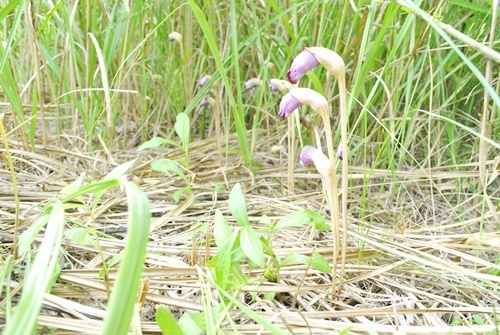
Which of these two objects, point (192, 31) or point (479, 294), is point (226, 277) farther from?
point (192, 31)

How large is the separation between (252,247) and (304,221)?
0.47ft

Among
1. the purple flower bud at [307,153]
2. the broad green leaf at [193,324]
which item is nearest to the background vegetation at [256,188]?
the broad green leaf at [193,324]

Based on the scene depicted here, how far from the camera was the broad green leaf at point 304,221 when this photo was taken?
814mm

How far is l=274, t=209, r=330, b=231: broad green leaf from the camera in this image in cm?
81

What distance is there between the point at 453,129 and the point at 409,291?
2.35 feet

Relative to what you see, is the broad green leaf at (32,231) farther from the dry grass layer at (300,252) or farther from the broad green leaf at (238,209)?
the broad green leaf at (238,209)

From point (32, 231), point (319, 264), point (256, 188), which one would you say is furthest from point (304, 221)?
point (256, 188)

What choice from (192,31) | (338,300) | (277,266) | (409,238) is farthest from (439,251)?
(192,31)

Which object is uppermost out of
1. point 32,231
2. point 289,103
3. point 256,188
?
point 289,103

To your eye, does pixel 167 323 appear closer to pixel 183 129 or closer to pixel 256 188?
pixel 183 129

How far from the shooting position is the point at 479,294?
846 millimetres

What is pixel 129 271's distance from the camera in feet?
1.32

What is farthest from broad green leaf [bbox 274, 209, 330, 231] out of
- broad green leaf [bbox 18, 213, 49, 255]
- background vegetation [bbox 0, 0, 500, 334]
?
broad green leaf [bbox 18, 213, 49, 255]

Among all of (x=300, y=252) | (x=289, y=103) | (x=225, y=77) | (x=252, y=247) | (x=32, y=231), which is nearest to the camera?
(x=32, y=231)
